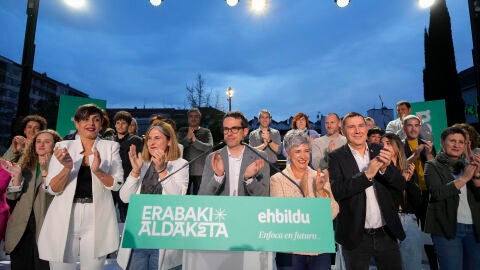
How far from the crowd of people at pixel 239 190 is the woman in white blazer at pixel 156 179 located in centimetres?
1

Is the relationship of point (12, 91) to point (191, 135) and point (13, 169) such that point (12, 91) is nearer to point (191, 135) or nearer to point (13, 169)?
point (191, 135)

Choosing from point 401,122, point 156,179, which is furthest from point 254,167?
point 401,122

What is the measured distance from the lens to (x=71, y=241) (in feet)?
8.46

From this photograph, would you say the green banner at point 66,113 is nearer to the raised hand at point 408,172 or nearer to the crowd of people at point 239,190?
the crowd of people at point 239,190

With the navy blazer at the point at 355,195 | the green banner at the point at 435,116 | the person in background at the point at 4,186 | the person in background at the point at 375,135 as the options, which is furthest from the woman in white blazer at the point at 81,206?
the green banner at the point at 435,116

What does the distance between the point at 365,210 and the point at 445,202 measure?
1225 millimetres

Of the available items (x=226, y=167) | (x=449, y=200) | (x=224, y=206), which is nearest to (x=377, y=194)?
(x=449, y=200)

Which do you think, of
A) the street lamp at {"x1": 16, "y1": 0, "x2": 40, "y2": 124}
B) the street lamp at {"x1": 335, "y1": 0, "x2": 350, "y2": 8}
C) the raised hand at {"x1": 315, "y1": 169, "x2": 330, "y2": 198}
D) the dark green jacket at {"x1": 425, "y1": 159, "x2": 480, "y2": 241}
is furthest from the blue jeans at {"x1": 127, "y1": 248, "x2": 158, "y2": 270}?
the street lamp at {"x1": 335, "y1": 0, "x2": 350, "y2": 8}

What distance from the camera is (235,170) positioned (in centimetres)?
302

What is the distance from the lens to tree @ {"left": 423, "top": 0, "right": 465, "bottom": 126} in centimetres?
2484

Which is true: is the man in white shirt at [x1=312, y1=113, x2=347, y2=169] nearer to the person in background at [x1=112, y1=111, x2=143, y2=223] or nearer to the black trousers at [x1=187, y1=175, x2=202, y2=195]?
the black trousers at [x1=187, y1=175, x2=202, y2=195]

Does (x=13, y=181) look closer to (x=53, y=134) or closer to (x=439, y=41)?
(x=53, y=134)

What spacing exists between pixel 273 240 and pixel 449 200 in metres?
2.50

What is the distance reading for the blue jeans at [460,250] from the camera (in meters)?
2.94
